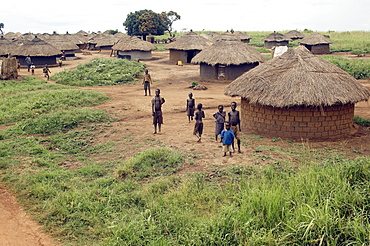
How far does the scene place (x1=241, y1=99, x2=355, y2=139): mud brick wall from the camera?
1041 centimetres

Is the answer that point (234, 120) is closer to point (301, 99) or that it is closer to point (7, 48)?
point (301, 99)

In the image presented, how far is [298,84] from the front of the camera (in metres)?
10.6

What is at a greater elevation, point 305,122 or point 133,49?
point 133,49

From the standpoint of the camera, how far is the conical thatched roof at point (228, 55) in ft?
71.3

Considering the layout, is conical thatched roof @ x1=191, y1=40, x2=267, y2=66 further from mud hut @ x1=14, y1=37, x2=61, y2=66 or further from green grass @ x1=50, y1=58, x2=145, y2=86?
mud hut @ x1=14, y1=37, x2=61, y2=66

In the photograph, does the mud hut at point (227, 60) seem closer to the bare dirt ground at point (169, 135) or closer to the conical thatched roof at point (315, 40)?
the bare dirt ground at point (169, 135)

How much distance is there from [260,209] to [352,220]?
122 centimetres

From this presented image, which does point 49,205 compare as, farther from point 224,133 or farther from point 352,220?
point 352,220

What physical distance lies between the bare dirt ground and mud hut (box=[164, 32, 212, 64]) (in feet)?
28.0

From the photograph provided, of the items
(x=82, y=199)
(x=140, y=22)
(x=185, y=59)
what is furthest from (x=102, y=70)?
(x=140, y=22)

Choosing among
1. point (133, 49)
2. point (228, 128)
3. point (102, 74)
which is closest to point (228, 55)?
point (102, 74)

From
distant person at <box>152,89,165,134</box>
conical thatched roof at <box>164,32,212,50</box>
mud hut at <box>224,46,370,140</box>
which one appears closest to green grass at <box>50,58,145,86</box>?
conical thatched roof at <box>164,32,212,50</box>

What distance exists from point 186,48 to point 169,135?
20409 mm

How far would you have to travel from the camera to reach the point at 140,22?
50062 millimetres
